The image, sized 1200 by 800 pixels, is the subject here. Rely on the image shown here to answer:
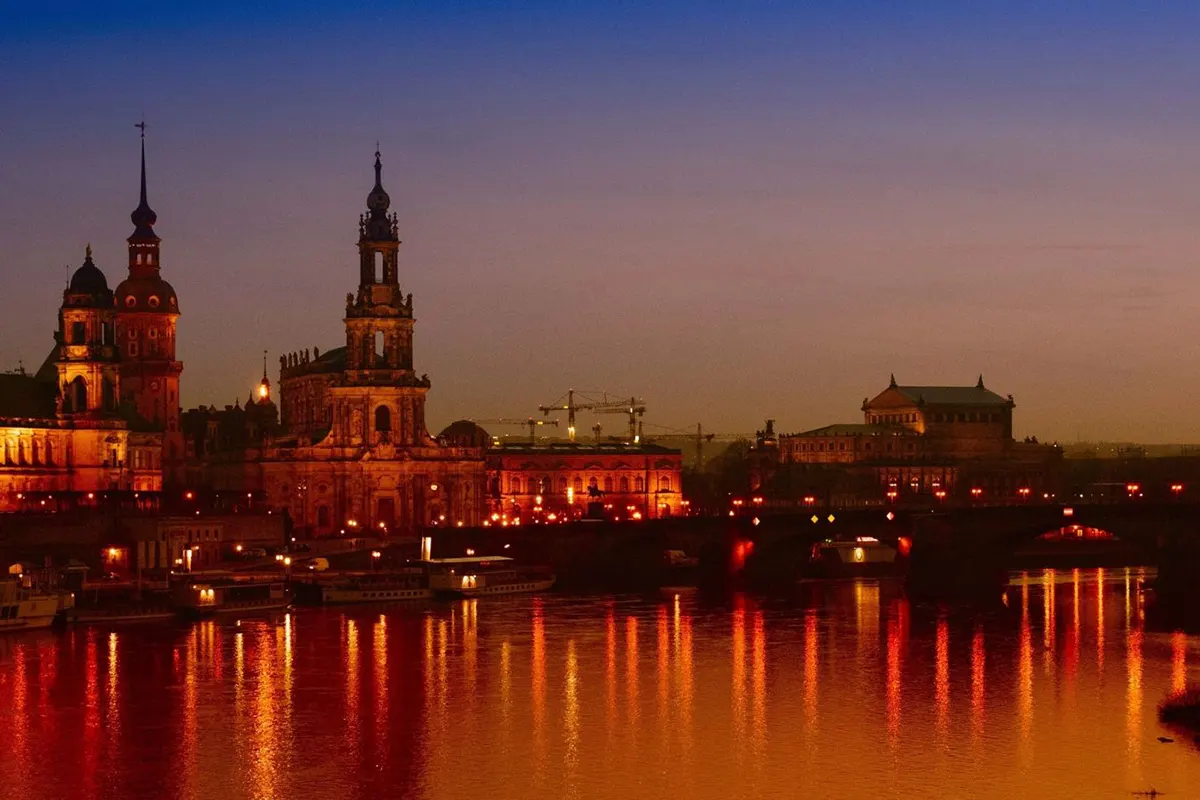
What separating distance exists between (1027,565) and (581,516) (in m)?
42.3

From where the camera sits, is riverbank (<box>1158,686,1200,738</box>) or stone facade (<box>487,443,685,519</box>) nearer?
riverbank (<box>1158,686,1200,738</box>)

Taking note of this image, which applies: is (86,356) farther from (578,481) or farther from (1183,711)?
(1183,711)

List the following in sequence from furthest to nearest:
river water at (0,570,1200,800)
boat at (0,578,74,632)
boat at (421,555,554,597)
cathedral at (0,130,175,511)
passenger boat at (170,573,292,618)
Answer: cathedral at (0,130,175,511) < boat at (421,555,554,597) < passenger boat at (170,573,292,618) < boat at (0,578,74,632) < river water at (0,570,1200,800)

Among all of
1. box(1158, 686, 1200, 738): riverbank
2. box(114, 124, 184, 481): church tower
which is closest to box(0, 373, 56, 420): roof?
box(114, 124, 184, 481): church tower

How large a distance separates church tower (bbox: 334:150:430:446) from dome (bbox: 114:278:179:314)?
12.9 m

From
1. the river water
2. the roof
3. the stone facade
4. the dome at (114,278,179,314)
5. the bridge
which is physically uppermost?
the dome at (114,278,179,314)

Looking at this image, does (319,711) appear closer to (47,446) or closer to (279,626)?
(279,626)

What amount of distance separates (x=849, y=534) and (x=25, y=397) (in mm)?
52964

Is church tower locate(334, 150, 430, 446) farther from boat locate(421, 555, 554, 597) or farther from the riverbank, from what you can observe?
the riverbank

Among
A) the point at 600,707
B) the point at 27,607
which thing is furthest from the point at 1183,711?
the point at 27,607

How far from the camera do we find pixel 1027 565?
153 m

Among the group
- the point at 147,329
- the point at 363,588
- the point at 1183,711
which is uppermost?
the point at 147,329

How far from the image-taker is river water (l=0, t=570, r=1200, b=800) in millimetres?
61875

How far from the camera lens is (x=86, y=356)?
142125mm
